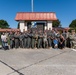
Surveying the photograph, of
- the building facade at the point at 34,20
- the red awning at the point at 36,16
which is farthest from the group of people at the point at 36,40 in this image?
the red awning at the point at 36,16

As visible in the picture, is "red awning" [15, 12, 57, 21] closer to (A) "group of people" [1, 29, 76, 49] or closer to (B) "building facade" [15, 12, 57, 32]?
(B) "building facade" [15, 12, 57, 32]

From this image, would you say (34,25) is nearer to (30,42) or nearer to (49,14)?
(49,14)

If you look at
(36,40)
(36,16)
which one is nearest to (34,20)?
(36,16)

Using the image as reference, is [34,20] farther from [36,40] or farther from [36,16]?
[36,40]

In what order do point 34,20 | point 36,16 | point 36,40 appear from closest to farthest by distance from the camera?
1. point 36,40
2. point 34,20
3. point 36,16

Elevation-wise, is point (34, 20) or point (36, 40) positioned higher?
point (34, 20)

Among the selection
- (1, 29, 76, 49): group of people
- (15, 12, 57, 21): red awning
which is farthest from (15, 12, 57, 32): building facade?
(1, 29, 76, 49): group of people

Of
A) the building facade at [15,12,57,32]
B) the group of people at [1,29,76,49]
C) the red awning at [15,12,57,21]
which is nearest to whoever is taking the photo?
the group of people at [1,29,76,49]

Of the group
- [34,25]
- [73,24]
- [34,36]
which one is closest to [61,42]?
[34,36]

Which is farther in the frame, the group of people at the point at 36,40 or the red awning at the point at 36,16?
the red awning at the point at 36,16

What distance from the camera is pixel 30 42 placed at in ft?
53.0

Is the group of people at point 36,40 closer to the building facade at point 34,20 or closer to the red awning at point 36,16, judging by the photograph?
the building facade at point 34,20

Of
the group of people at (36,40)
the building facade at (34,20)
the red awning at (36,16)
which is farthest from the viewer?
the red awning at (36,16)

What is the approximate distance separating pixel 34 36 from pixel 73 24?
83.2 metres
